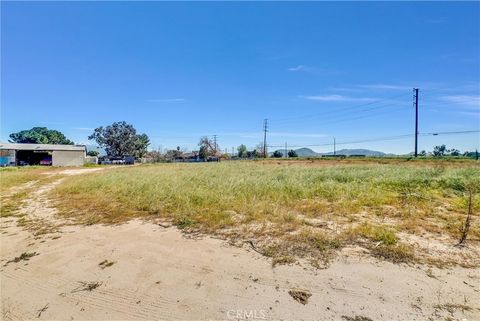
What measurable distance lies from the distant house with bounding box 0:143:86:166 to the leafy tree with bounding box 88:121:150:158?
16484 mm

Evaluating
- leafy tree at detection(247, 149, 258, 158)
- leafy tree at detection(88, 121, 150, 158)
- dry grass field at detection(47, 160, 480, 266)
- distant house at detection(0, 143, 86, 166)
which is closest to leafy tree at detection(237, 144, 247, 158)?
leafy tree at detection(247, 149, 258, 158)

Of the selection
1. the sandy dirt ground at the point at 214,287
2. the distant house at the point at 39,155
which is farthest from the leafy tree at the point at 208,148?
the sandy dirt ground at the point at 214,287

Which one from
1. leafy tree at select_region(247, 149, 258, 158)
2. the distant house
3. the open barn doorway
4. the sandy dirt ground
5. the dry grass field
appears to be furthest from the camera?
leafy tree at select_region(247, 149, 258, 158)

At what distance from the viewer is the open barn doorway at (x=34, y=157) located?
1528 inches

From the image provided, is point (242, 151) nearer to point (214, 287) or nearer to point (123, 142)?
point (123, 142)

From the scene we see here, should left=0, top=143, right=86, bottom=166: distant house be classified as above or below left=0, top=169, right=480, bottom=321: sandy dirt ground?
above

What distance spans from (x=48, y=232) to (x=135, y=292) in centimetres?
342

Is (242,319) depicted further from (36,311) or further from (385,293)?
(36,311)

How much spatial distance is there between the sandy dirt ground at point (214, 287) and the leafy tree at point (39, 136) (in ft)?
234

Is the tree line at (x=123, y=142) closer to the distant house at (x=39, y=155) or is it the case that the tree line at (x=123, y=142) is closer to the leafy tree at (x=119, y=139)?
the leafy tree at (x=119, y=139)

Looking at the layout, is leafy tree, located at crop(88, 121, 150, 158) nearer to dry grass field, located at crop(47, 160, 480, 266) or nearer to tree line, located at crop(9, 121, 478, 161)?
tree line, located at crop(9, 121, 478, 161)

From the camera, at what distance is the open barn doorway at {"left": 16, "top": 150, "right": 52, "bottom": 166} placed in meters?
38.8

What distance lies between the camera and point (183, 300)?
2.76 m

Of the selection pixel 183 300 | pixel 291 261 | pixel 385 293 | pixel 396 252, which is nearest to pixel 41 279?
pixel 183 300
